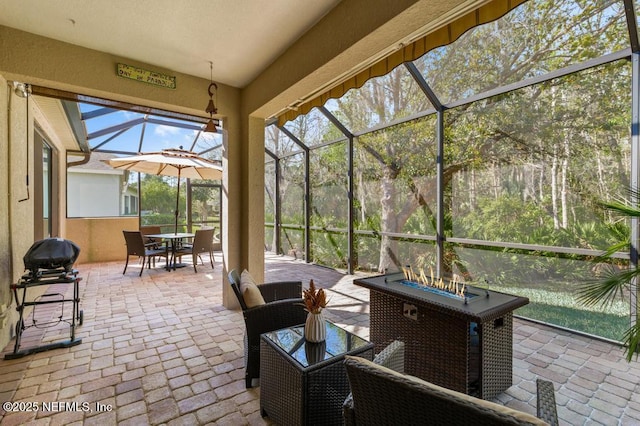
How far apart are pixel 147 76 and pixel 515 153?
451 cm

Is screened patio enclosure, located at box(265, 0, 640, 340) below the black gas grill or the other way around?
the other way around

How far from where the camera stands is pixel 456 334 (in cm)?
199

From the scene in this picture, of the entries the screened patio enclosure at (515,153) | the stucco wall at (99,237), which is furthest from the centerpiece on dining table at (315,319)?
the stucco wall at (99,237)

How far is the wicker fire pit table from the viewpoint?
196 centimetres

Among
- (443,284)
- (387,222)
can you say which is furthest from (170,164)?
(443,284)

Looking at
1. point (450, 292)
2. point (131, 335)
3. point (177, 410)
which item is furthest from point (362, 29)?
point (131, 335)

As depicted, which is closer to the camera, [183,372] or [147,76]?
[183,372]

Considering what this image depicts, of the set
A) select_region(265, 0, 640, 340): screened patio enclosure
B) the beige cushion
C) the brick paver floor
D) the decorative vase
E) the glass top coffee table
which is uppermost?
select_region(265, 0, 640, 340): screened patio enclosure

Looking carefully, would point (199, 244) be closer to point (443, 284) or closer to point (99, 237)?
point (99, 237)

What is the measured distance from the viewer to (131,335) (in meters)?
3.20

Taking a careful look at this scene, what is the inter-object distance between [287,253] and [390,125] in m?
4.58

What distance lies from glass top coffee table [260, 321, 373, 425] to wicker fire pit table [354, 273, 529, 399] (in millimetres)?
590

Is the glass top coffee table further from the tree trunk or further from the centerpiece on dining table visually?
the tree trunk

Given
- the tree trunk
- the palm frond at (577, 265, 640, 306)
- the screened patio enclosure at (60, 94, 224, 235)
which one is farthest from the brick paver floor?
the screened patio enclosure at (60, 94, 224, 235)
